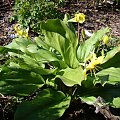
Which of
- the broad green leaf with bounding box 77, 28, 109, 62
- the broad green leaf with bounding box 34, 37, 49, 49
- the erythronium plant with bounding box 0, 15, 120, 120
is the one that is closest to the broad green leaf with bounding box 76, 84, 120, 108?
the erythronium plant with bounding box 0, 15, 120, 120

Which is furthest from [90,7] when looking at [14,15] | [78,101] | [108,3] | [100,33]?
[78,101]

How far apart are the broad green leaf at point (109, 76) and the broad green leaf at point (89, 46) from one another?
1.27ft

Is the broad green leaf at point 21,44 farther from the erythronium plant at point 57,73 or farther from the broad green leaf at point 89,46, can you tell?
the broad green leaf at point 89,46

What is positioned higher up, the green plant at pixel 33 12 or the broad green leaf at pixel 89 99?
the green plant at pixel 33 12

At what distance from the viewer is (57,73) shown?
3.37 m

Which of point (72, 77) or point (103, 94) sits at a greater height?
point (72, 77)

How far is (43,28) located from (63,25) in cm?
21

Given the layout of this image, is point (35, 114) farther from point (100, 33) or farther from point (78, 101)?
point (100, 33)

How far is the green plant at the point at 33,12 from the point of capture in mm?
4664

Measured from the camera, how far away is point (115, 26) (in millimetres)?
5367

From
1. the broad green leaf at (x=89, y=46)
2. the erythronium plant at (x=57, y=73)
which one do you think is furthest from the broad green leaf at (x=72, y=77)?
the broad green leaf at (x=89, y=46)

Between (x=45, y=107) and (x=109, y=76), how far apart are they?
0.66 meters

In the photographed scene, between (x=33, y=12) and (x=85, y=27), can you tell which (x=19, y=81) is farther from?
(x=85, y=27)

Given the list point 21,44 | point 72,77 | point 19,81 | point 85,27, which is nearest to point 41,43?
point 21,44
